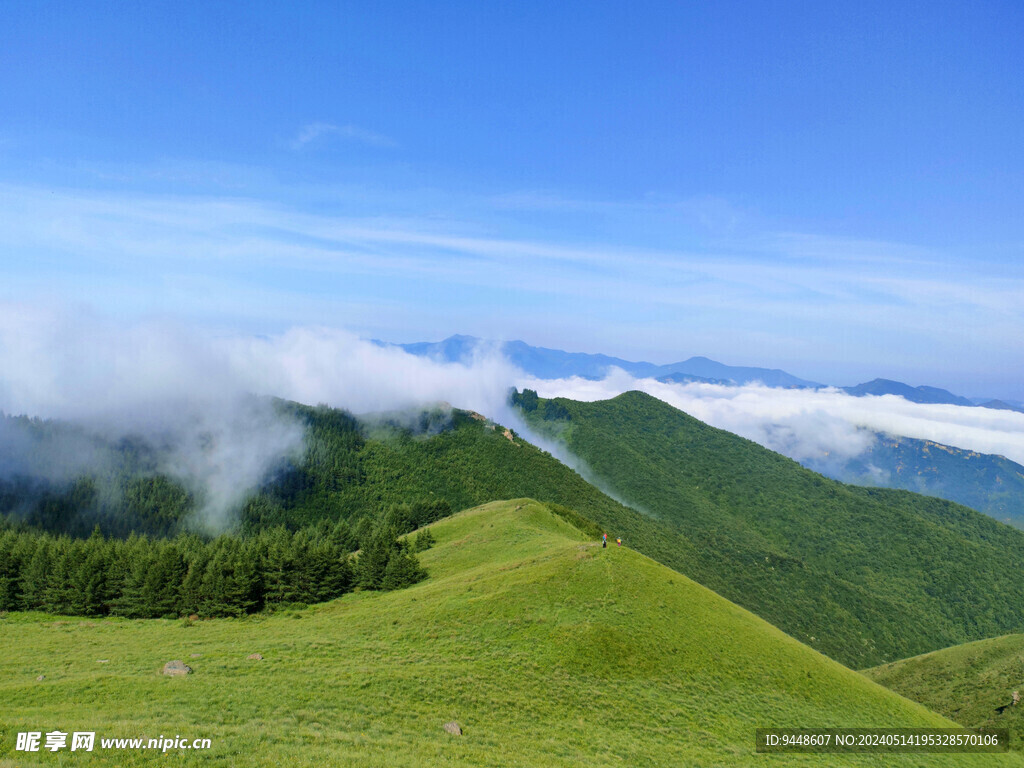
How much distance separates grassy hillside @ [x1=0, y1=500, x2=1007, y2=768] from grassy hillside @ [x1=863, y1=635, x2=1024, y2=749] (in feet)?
40.0

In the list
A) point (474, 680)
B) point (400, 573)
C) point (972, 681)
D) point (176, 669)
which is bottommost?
point (972, 681)

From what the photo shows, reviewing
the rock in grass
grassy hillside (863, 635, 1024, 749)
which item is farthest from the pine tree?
grassy hillside (863, 635, 1024, 749)

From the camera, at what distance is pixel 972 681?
224ft

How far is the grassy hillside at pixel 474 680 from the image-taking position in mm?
27750

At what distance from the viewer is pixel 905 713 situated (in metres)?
47.6

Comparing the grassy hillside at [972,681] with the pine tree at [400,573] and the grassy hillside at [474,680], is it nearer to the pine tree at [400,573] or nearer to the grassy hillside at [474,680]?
the grassy hillside at [474,680]

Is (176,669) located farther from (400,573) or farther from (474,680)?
(400,573)

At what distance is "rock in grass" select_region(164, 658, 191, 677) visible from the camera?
35.8m

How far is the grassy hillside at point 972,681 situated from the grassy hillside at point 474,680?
12.2 m

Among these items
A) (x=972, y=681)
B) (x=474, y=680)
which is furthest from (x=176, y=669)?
(x=972, y=681)

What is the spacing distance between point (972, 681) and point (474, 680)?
70996 millimetres

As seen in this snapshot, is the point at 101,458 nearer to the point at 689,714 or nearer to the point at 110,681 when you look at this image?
the point at 110,681

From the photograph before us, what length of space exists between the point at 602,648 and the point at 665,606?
10.7m

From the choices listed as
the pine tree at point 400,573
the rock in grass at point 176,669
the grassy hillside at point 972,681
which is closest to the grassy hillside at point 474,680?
the rock in grass at point 176,669
